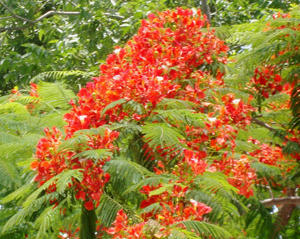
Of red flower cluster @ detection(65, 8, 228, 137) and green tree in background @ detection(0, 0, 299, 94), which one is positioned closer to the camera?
red flower cluster @ detection(65, 8, 228, 137)

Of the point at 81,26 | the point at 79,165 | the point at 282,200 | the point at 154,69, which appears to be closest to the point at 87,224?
the point at 79,165

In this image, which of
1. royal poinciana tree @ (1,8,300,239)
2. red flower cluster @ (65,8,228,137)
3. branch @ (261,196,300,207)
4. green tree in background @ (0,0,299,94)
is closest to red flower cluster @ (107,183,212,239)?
royal poinciana tree @ (1,8,300,239)

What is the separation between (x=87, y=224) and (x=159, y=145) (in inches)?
21.1

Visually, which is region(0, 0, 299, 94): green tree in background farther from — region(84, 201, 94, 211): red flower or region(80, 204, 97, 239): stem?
region(84, 201, 94, 211): red flower

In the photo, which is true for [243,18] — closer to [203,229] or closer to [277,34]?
[277,34]

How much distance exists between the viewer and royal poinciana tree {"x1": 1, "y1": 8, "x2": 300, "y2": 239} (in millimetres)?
2230

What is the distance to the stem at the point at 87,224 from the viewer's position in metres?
2.42

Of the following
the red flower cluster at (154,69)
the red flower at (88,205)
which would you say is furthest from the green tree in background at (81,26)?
the red flower at (88,205)

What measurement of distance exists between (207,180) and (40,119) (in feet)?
4.86

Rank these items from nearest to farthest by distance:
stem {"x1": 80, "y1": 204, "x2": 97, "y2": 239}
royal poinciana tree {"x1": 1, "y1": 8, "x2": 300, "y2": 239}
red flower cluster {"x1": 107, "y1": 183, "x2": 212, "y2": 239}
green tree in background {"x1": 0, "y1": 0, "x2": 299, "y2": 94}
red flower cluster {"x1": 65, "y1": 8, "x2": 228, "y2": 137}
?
red flower cluster {"x1": 107, "y1": 183, "x2": 212, "y2": 239} → royal poinciana tree {"x1": 1, "y1": 8, "x2": 300, "y2": 239} → stem {"x1": 80, "y1": 204, "x2": 97, "y2": 239} → red flower cluster {"x1": 65, "y1": 8, "x2": 228, "y2": 137} → green tree in background {"x1": 0, "y1": 0, "x2": 299, "y2": 94}

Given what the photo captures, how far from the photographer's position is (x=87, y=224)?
2.45 meters

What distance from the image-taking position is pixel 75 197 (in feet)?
7.69

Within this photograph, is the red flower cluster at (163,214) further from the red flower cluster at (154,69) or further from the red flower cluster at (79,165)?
the red flower cluster at (154,69)

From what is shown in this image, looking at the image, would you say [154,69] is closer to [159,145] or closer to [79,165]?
[159,145]
